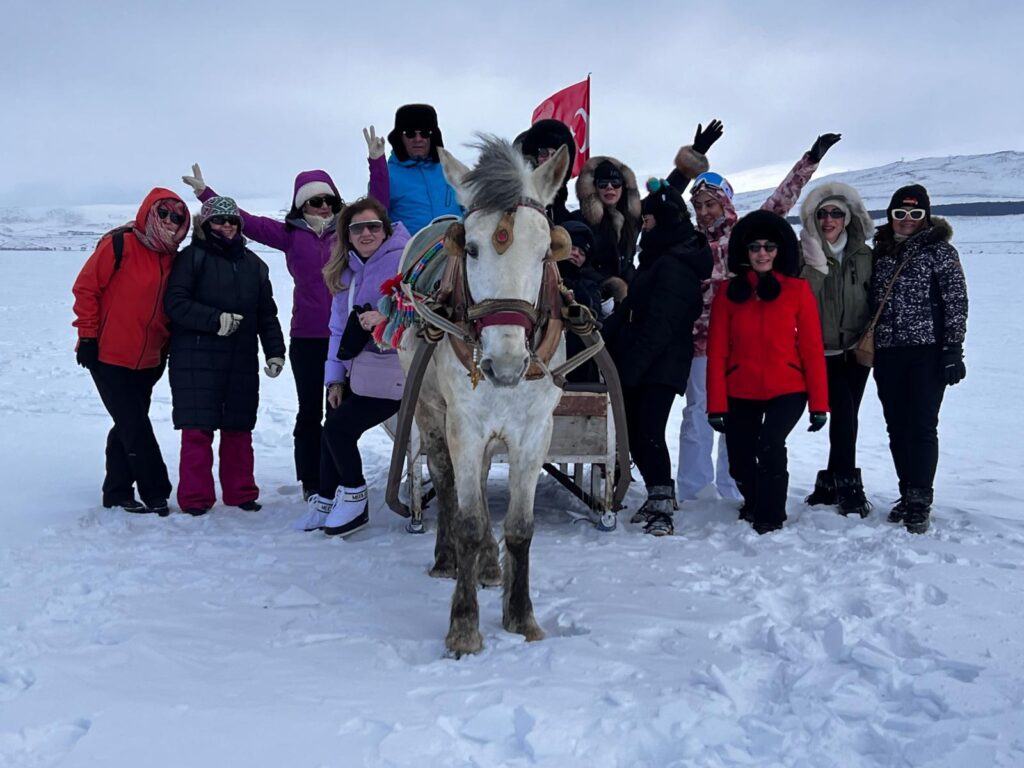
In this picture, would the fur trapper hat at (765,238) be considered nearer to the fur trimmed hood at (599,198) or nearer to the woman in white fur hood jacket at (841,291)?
the woman in white fur hood jacket at (841,291)

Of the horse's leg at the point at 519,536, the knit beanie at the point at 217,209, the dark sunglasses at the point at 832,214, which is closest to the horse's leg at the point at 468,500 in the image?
the horse's leg at the point at 519,536

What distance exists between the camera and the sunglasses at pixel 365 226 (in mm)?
4605

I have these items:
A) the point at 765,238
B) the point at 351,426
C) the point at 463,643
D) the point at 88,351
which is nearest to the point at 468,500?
the point at 463,643

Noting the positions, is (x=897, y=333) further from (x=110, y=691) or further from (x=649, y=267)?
(x=110, y=691)

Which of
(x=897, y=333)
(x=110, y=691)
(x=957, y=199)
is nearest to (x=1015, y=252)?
(x=957, y=199)

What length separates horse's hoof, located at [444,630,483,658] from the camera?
Answer: 308cm

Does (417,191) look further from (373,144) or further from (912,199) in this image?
(912,199)

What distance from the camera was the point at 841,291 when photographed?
5.11 meters

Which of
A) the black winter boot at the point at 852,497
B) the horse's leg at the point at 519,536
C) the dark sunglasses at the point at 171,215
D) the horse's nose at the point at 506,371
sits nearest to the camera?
the horse's nose at the point at 506,371

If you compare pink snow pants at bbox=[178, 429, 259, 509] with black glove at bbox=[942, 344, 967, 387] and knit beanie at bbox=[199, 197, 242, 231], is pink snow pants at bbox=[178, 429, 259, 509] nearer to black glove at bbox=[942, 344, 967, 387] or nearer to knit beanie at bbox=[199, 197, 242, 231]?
knit beanie at bbox=[199, 197, 242, 231]

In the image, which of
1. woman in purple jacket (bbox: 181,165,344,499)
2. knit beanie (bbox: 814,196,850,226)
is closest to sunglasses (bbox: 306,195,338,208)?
woman in purple jacket (bbox: 181,165,344,499)

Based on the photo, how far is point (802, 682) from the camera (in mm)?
2764

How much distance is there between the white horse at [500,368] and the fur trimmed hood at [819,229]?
7.97 ft

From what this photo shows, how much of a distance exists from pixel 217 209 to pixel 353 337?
143 cm
